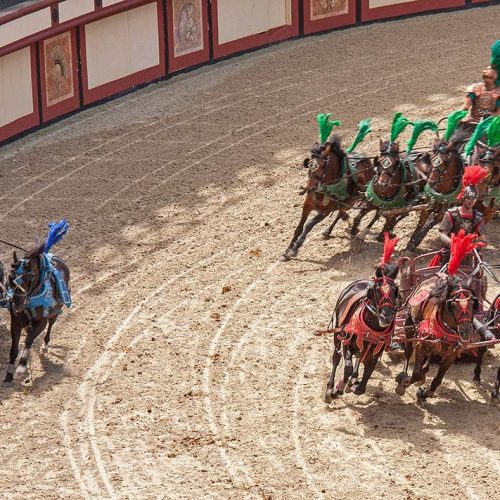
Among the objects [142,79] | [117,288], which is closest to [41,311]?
[117,288]

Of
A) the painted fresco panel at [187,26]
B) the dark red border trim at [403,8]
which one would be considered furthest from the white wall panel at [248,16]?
the dark red border trim at [403,8]

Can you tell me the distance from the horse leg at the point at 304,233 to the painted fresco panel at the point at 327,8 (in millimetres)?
8734

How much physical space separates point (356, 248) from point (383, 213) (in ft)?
2.68

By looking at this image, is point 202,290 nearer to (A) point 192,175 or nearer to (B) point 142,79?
(A) point 192,175

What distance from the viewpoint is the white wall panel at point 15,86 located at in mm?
21047

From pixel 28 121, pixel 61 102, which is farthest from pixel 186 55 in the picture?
pixel 28 121

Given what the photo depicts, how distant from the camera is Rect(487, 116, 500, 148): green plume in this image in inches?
668

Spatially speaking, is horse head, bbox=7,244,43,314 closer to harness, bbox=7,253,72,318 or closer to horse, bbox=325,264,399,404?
harness, bbox=7,253,72,318

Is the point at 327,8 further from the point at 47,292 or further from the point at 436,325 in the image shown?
the point at 436,325

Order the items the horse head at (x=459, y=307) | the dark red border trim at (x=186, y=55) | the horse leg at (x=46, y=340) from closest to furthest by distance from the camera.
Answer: the horse head at (x=459, y=307), the horse leg at (x=46, y=340), the dark red border trim at (x=186, y=55)

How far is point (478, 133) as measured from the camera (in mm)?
17219

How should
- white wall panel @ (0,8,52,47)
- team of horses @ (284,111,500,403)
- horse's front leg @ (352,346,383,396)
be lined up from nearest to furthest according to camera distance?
team of horses @ (284,111,500,403)
horse's front leg @ (352,346,383,396)
white wall panel @ (0,8,52,47)

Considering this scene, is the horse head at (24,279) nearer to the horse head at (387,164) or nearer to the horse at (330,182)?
the horse at (330,182)

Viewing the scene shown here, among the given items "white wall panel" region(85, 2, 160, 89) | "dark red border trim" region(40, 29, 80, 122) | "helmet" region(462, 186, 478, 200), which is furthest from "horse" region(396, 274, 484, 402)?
"white wall panel" region(85, 2, 160, 89)
